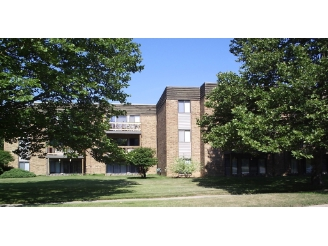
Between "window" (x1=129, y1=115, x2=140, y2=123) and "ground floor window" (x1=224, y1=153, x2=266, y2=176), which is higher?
"window" (x1=129, y1=115, x2=140, y2=123)

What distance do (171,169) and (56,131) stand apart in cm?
1683

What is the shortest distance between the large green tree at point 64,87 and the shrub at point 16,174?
1740 centimetres

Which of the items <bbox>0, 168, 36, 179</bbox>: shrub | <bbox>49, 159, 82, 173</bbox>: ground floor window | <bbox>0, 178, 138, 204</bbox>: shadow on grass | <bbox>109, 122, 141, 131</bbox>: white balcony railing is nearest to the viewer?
<bbox>0, 178, 138, 204</bbox>: shadow on grass

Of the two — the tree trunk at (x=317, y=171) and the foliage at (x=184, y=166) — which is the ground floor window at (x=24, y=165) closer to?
the foliage at (x=184, y=166)

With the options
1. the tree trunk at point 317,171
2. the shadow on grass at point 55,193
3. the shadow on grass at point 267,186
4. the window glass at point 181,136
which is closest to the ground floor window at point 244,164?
the window glass at point 181,136

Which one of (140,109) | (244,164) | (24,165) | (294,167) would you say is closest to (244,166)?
(244,164)

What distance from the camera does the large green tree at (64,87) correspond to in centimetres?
1342

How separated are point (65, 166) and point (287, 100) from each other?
3033cm

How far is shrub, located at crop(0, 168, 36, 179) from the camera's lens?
115 feet

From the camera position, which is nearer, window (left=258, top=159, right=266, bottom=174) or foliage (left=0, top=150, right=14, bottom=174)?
window (left=258, top=159, right=266, bottom=174)

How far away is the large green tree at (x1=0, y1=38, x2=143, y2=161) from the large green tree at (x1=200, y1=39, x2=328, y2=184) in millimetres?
6042

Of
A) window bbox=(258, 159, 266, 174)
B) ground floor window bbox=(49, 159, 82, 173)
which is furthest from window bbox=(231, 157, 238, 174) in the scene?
ground floor window bbox=(49, 159, 82, 173)

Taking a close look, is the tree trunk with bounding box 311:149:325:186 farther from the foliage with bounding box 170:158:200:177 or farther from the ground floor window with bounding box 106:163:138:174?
the ground floor window with bounding box 106:163:138:174

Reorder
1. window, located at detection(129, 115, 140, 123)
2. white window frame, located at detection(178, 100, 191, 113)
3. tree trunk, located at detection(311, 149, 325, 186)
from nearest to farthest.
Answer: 1. tree trunk, located at detection(311, 149, 325, 186)
2. white window frame, located at detection(178, 100, 191, 113)
3. window, located at detection(129, 115, 140, 123)
